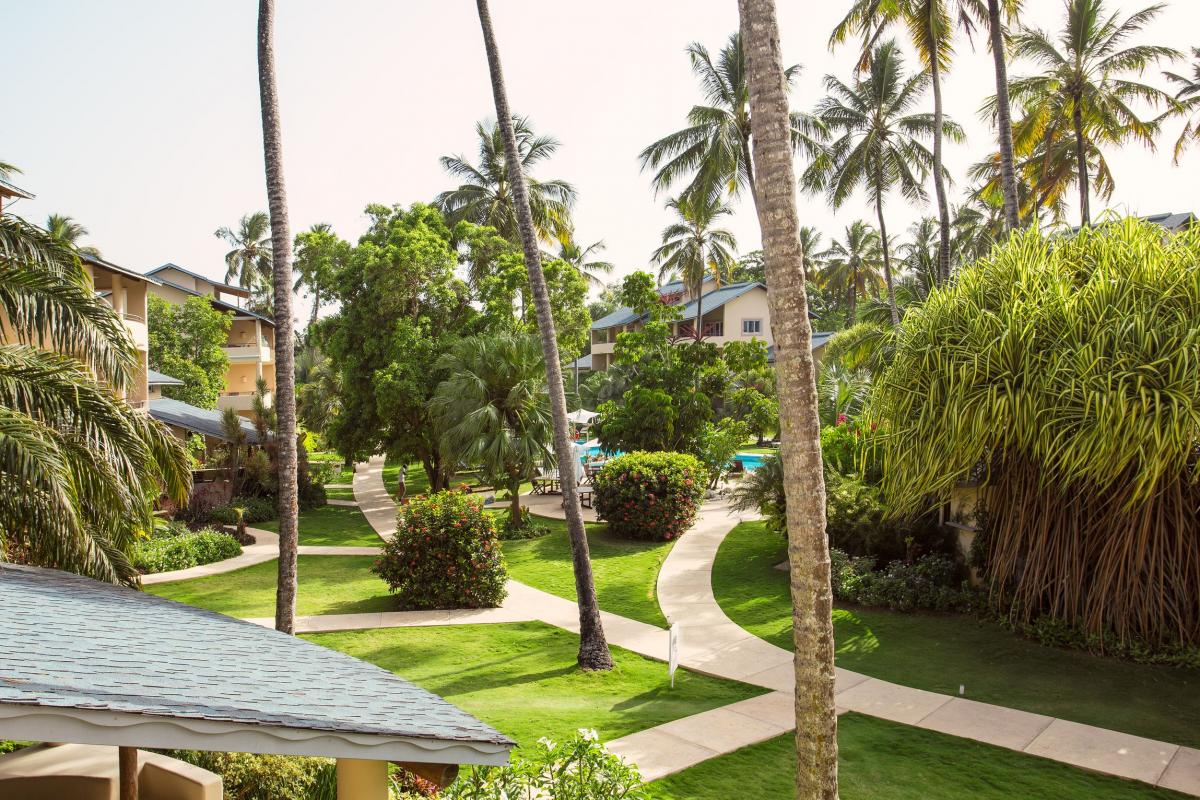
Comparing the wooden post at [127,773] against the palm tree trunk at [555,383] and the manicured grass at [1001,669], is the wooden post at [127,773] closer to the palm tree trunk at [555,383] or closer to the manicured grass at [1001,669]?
the palm tree trunk at [555,383]

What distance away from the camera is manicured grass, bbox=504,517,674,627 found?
1521cm

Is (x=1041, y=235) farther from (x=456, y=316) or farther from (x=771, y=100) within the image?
(x=456, y=316)

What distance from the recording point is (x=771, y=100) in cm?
582

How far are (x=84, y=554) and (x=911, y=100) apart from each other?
29.3 meters

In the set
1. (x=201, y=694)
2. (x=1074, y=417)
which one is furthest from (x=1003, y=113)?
(x=201, y=694)

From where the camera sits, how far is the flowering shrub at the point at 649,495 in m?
20.0

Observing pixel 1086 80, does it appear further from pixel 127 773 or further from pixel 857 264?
pixel 857 264

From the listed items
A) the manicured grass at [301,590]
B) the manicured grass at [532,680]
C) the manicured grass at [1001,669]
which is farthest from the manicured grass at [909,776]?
the manicured grass at [301,590]

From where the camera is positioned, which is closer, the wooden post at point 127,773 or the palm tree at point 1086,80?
the wooden post at point 127,773

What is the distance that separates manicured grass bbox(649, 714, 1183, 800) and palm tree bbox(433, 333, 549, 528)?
39.1ft

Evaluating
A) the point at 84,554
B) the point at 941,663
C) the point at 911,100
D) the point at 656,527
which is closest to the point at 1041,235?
the point at 941,663

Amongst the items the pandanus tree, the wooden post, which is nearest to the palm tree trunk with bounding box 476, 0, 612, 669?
the pandanus tree

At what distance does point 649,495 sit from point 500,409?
4366 mm

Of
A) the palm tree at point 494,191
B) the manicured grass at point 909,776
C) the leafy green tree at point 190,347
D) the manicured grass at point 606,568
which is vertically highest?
the palm tree at point 494,191
